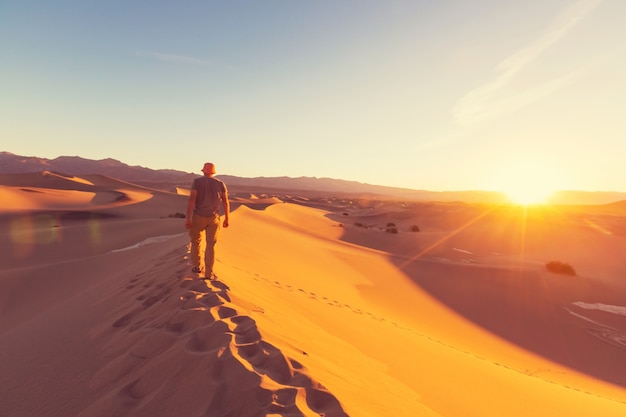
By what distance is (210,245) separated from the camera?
5340 millimetres

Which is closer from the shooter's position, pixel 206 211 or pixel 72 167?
pixel 206 211

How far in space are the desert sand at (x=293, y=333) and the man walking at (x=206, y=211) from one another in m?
0.39

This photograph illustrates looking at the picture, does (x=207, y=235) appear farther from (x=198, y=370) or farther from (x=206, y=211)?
(x=198, y=370)

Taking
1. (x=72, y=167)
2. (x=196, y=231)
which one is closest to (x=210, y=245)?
(x=196, y=231)

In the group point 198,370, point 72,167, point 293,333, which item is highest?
point 72,167

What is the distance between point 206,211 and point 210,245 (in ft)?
1.76

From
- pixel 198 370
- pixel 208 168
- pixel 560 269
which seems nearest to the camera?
pixel 198 370

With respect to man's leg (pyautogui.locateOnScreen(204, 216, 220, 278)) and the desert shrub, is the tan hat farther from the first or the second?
the desert shrub

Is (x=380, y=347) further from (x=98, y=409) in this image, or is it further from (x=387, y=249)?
(x=387, y=249)

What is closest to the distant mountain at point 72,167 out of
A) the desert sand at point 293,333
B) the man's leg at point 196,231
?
the desert sand at point 293,333

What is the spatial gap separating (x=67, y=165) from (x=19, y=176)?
106182mm

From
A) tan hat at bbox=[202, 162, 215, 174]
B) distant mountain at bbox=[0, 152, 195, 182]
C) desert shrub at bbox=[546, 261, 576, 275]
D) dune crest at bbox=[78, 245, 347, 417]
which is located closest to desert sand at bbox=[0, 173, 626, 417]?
dune crest at bbox=[78, 245, 347, 417]

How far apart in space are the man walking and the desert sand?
39 cm

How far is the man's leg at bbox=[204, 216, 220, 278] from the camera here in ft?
17.4
